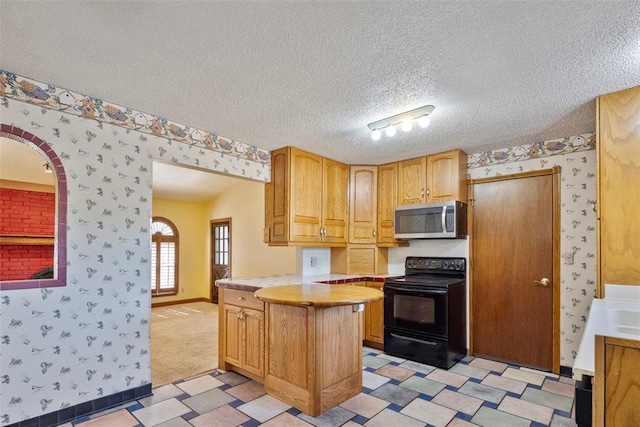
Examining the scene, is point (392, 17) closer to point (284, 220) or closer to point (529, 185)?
point (284, 220)

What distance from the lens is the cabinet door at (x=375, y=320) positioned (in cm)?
386

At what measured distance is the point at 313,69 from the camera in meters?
2.00

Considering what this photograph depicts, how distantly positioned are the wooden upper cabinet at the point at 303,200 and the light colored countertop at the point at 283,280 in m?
0.40

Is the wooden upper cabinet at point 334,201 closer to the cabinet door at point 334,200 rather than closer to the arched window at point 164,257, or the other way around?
the cabinet door at point 334,200

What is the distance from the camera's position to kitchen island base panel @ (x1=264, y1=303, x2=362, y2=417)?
241cm

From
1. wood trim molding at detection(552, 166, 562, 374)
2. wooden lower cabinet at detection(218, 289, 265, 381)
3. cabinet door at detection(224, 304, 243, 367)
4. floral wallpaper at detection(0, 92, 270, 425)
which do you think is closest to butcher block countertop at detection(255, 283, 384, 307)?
wooden lower cabinet at detection(218, 289, 265, 381)

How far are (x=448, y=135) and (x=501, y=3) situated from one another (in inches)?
70.1

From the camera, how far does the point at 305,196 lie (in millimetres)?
3717

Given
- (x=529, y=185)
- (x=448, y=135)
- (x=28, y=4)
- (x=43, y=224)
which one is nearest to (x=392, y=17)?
(x=28, y=4)

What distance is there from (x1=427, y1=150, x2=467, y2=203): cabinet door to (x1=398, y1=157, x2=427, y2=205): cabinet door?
7cm

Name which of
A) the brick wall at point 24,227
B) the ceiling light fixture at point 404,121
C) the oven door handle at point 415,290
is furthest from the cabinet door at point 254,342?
the brick wall at point 24,227

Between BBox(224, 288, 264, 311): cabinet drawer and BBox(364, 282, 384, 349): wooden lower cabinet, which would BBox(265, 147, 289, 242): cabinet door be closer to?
BBox(224, 288, 264, 311): cabinet drawer

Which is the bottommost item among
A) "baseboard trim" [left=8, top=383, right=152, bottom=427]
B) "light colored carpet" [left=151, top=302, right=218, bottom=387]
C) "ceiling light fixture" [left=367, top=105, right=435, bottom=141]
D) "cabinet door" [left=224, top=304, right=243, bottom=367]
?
"light colored carpet" [left=151, top=302, right=218, bottom=387]

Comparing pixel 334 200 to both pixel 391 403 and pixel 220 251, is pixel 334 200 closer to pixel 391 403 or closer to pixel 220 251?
pixel 391 403
